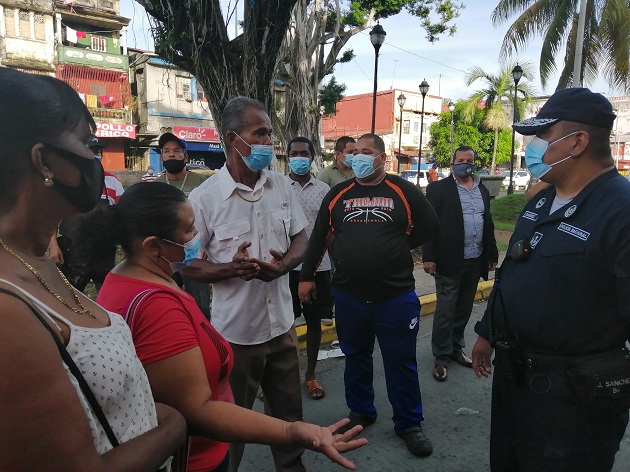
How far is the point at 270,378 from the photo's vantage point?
267 cm

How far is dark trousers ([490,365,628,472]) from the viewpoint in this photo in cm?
190

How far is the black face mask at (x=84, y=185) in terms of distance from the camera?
3.11 ft

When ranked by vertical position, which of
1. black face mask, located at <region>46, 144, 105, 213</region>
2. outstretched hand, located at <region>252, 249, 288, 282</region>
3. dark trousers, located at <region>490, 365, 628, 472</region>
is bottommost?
dark trousers, located at <region>490, 365, 628, 472</region>

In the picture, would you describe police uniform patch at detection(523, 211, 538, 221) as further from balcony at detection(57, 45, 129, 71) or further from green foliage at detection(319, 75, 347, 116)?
balcony at detection(57, 45, 129, 71)

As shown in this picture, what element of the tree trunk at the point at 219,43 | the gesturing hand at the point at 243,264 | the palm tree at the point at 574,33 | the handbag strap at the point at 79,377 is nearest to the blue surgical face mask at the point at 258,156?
the gesturing hand at the point at 243,264

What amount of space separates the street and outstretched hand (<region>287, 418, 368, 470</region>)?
1.86 meters

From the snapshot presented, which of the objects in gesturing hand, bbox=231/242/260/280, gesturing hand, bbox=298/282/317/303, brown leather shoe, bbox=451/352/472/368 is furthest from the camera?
brown leather shoe, bbox=451/352/472/368

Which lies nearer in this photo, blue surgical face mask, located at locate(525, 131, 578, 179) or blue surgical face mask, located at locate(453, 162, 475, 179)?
blue surgical face mask, located at locate(525, 131, 578, 179)

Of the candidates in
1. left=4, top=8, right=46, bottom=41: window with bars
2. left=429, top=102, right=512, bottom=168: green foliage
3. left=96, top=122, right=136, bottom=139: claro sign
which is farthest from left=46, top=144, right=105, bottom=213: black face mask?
left=429, top=102, right=512, bottom=168: green foliage

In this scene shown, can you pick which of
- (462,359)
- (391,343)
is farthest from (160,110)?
(391,343)

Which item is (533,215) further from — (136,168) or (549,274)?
(136,168)

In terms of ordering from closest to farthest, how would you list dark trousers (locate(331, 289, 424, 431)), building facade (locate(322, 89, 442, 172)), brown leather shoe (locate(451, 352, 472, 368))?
dark trousers (locate(331, 289, 424, 431)) → brown leather shoe (locate(451, 352, 472, 368)) → building facade (locate(322, 89, 442, 172))

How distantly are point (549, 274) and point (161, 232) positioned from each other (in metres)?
1.58

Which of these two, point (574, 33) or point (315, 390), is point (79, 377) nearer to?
point (315, 390)
